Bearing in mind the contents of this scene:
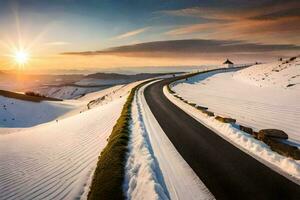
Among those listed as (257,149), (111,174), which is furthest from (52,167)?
(257,149)

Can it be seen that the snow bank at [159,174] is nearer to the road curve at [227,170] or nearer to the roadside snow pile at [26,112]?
the road curve at [227,170]

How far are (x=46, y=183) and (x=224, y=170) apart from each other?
6.36 metres

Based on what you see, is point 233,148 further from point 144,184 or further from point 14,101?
point 14,101

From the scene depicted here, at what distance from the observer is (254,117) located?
69.6 feet

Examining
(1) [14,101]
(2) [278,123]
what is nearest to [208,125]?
(2) [278,123]

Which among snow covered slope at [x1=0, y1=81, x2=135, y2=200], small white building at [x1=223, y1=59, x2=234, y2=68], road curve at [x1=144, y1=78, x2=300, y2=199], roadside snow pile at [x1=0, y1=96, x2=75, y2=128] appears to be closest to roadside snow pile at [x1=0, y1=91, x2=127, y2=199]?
snow covered slope at [x1=0, y1=81, x2=135, y2=200]

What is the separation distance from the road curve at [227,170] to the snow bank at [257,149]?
0.36 meters

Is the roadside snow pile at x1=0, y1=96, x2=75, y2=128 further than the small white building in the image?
No

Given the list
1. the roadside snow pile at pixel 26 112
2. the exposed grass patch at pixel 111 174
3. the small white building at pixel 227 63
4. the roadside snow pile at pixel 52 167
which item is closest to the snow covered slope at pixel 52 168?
the roadside snow pile at pixel 52 167

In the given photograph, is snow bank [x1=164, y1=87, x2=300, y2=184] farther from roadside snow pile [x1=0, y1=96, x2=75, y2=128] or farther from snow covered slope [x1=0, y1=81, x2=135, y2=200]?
roadside snow pile [x1=0, y1=96, x2=75, y2=128]

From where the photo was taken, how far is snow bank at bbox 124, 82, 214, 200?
8.23 metres

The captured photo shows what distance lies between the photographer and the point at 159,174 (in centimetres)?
977

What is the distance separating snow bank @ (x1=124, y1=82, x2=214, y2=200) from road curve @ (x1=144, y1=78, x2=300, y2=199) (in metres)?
0.34

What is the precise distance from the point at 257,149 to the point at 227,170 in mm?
2956
